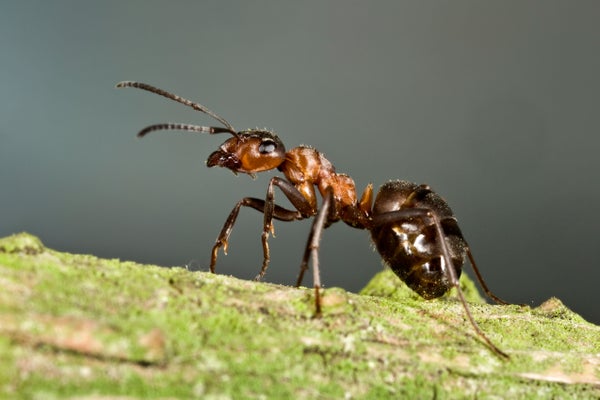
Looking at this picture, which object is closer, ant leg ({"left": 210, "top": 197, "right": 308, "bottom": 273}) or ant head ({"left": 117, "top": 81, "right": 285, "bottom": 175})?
ant leg ({"left": 210, "top": 197, "right": 308, "bottom": 273})

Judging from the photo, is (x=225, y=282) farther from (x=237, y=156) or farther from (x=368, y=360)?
(x=237, y=156)

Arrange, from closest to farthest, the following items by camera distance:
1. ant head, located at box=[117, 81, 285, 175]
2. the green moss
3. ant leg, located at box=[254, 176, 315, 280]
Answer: the green moss → ant leg, located at box=[254, 176, 315, 280] → ant head, located at box=[117, 81, 285, 175]

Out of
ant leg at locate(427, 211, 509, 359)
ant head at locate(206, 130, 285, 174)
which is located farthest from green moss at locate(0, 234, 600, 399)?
ant head at locate(206, 130, 285, 174)

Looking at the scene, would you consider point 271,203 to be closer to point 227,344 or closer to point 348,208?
point 348,208

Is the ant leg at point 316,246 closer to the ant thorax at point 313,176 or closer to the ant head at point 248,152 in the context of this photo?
the ant thorax at point 313,176

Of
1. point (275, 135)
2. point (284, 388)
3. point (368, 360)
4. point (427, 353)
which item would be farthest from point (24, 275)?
point (275, 135)

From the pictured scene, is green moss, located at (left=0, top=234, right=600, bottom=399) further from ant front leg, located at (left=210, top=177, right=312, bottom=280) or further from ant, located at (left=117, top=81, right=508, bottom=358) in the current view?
ant front leg, located at (left=210, top=177, right=312, bottom=280)

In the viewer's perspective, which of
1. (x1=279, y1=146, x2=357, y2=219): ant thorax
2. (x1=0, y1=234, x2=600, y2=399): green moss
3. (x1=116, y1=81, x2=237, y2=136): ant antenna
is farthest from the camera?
(x1=279, y1=146, x2=357, y2=219): ant thorax

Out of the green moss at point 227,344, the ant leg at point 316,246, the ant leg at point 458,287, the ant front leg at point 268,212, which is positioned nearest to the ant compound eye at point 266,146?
the ant front leg at point 268,212
